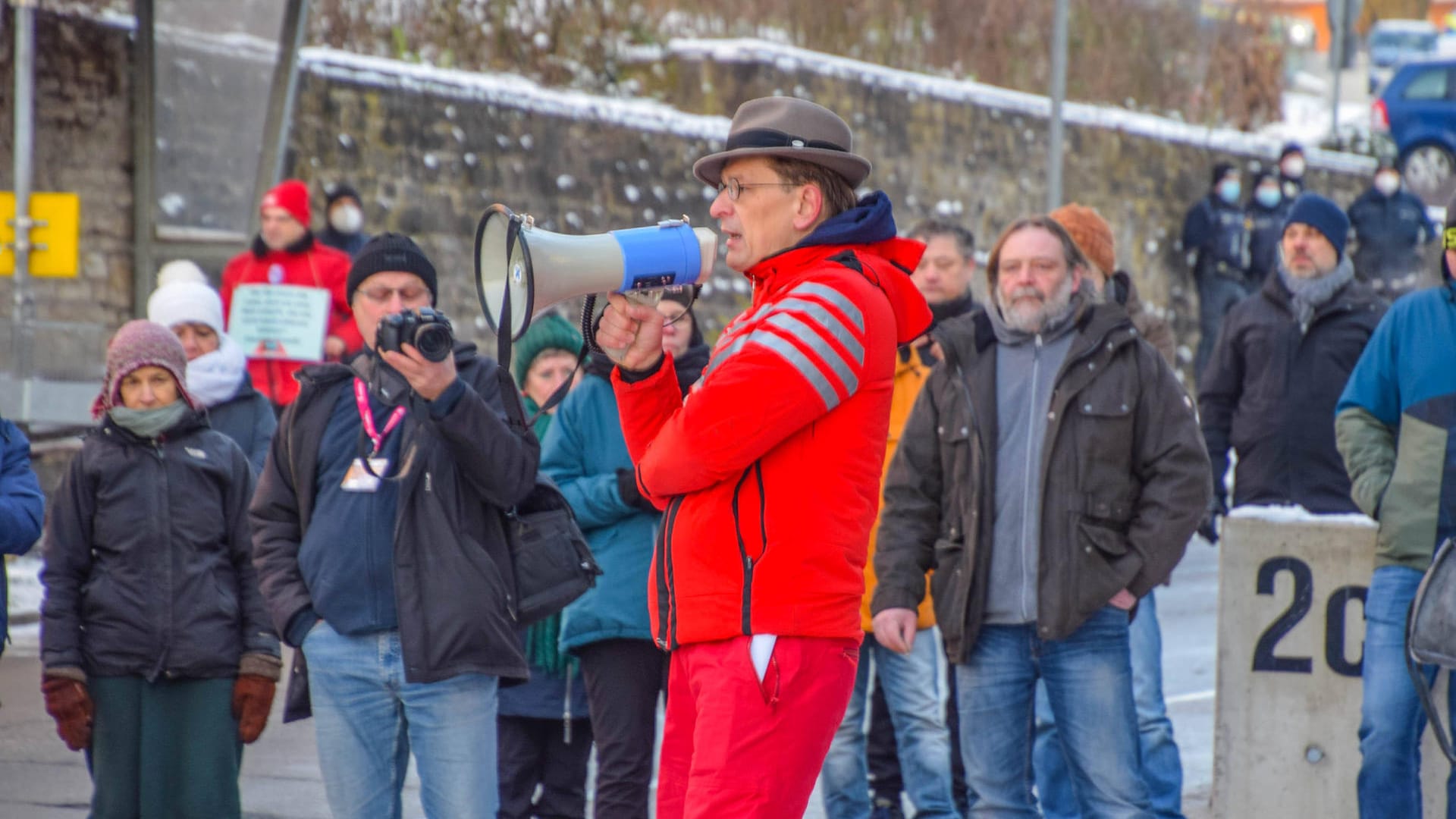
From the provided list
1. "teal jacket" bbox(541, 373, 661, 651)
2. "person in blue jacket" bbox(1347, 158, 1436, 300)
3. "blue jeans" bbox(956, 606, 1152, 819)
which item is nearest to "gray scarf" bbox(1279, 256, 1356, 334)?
"blue jeans" bbox(956, 606, 1152, 819)

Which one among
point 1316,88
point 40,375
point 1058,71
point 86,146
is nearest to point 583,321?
point 40,375

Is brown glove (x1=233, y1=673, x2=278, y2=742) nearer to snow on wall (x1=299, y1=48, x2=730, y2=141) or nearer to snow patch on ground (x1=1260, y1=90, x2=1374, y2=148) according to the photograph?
snow on wall (x1=299, y1=48, x2=730, y2=141)

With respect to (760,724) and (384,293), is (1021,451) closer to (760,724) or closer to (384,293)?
(384,293)

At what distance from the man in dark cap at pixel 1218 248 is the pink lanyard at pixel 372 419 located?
686 inches

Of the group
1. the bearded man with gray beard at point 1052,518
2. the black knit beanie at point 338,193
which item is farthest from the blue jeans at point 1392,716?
the black knit beanie at point 338,193

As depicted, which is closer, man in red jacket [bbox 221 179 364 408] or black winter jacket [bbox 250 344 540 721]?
black winter jacket [bbox 250 344 540 721]

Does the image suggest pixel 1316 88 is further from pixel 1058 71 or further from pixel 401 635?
pixel 401 635

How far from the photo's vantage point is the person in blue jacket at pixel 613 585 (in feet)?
19.4

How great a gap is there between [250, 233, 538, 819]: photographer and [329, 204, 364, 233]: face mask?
808 cm

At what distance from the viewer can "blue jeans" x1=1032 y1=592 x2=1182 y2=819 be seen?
21.9 ft

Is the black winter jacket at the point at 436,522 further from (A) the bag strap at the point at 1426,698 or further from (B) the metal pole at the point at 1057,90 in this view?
(B) the metal pole at the point at 1057,90

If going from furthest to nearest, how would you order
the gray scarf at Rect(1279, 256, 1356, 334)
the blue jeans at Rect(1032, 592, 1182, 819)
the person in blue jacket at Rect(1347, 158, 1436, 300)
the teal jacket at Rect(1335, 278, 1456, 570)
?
the person in blue jacket at Rect(1347, 158, 1436, 300) → the gray scarf at Rect(1279, 256, 1356, 334) → the blue jeans at Rect(1032, 592, 1182, 819) → the teal jacket at Rect(1335, 278, 1456, 570)

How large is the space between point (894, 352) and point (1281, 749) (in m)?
3.10

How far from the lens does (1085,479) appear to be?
18.3 feet
